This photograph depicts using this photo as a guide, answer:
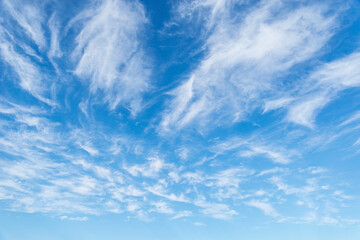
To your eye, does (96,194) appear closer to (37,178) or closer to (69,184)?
(69,184)

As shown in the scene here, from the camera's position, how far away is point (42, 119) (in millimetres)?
33375

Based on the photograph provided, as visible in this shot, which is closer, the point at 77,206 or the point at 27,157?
the point at 27,157

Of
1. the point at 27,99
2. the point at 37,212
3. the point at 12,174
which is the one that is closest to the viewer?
the point at 27,99

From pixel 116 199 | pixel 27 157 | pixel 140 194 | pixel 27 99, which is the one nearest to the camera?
pixel 27 99

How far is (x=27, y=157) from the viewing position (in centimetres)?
4212

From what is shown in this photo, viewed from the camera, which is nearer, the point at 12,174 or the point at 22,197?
the point at 12,174

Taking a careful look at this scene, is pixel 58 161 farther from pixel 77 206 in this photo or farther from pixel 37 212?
pixel 37 212

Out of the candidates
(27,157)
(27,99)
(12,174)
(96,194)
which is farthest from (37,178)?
(27,99)

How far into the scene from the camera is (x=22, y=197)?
187 feet

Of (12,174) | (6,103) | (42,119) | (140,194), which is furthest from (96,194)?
(6,103)

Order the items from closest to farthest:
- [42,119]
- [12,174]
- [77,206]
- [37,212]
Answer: [42,119], [12,174], [77,206], [37,212]

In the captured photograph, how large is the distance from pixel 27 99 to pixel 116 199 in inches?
1366

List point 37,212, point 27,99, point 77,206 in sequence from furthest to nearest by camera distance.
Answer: point 37,212 → point 77,206 → point 27,99

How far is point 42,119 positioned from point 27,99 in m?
4.07
